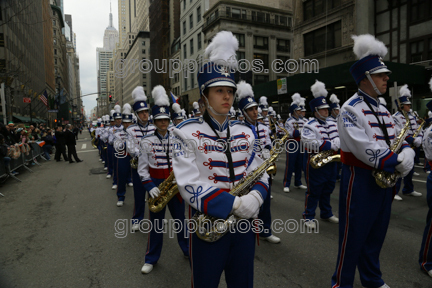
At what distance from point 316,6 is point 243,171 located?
2740 centimetres

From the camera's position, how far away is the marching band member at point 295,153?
29.4ft

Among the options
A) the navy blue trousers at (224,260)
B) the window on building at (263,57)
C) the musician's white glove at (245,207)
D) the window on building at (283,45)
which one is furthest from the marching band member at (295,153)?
the window on building at (283,45)

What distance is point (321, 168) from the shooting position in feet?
18.9

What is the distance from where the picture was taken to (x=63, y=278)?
13.2 feet

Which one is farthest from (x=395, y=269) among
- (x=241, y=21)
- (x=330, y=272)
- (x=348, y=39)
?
(x=241, y=21)

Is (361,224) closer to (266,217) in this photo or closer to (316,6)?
(266,217)

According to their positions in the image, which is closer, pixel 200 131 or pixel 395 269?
pixel 200 131

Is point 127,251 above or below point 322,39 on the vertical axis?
below

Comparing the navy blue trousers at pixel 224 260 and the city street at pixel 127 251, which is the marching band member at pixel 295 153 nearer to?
the city street at pixel 127 251

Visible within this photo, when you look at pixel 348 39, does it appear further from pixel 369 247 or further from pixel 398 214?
pixel 369 247

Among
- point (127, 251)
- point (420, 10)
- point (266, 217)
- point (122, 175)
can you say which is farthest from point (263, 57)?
point (127, 251)

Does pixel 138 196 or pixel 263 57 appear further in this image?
pixel 263 57

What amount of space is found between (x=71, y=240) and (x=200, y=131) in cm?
454

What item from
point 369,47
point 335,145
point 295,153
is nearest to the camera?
point 369,47
